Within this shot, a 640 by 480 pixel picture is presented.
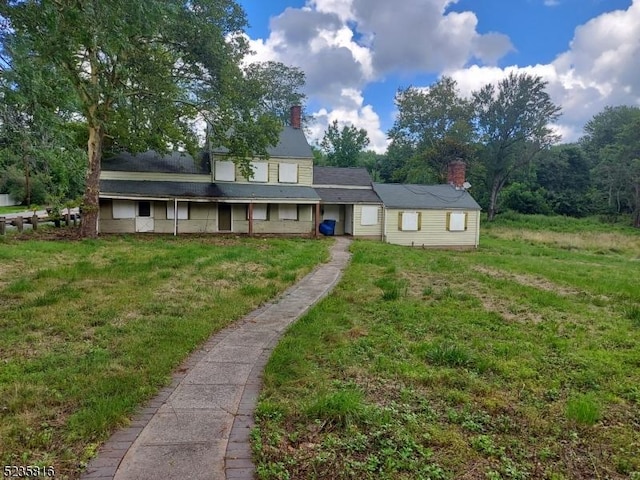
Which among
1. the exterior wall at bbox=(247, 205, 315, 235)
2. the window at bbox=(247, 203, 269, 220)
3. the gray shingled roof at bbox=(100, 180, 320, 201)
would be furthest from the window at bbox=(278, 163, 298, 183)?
the window at bbox=(247, 203, 269, 220)

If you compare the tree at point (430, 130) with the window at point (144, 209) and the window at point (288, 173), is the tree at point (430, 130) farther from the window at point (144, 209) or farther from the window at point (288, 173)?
the window at point (144, 209)

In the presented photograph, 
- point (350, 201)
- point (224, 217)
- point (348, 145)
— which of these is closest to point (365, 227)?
point (350, 201)

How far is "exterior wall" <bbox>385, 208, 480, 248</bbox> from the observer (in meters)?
21.4

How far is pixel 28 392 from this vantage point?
371 centimetres

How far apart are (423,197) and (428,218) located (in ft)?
4.83

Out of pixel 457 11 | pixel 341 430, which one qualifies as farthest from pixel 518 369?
pixel 457 11

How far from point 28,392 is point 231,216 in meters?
17.8

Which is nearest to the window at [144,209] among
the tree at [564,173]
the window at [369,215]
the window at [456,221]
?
the window at [369,215]

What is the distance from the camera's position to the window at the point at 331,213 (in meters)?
22.8

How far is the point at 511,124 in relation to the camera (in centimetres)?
3719

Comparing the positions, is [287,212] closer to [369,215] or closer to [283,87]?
[369,215]

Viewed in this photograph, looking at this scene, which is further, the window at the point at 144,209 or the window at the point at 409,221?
the window at the point at 409,221

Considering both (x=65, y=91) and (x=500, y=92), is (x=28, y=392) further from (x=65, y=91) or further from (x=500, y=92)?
(x=500, y=92)

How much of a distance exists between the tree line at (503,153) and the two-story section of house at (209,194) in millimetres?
18521
